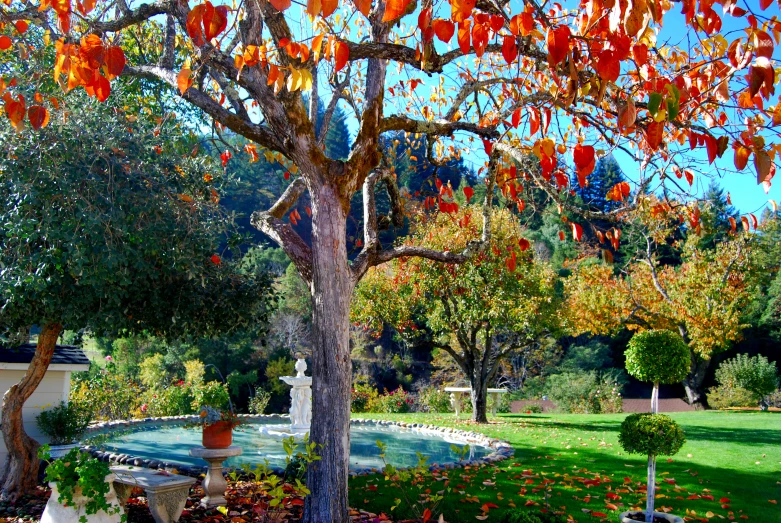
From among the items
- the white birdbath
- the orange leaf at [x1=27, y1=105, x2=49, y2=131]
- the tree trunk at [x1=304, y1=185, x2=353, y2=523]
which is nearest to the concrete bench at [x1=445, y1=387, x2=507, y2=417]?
the white birdbath

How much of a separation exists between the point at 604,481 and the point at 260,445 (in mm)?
6580

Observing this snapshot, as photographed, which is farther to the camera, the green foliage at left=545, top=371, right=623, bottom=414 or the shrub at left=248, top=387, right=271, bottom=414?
the green foliage at left=545, top=371, right=623, bottom=414

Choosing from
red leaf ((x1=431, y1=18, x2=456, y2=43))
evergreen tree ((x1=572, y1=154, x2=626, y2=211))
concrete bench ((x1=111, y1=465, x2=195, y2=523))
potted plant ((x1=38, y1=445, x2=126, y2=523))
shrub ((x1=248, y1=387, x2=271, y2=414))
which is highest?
evergreen tree ((x1=572, y1=154, x2=626, y2=211))

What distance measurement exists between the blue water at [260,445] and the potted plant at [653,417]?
4057 mm

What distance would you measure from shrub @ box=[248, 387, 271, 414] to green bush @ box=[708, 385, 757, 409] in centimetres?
1594

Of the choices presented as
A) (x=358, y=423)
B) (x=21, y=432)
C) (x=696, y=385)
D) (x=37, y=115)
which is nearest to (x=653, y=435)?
(x=37, y=115)

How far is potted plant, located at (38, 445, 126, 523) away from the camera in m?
4.45

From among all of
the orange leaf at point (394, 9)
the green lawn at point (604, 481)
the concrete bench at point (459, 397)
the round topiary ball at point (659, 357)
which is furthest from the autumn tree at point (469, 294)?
the orange leaf at point (394, 9)

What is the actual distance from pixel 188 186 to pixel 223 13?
4.04 metres

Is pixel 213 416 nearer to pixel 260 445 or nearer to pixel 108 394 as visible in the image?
pixel 260 445

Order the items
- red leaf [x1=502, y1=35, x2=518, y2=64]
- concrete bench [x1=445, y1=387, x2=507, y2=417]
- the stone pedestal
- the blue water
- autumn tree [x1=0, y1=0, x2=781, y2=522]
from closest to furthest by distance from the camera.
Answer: autumn tree [x1=0, y1=0, x2=781, y2=522]
red leaf [x1=502, y1=35, x2=518, y2=64]
the stone pedestal
the blue water
concrete bench [x1=445, y1=387, x2=507, y2=417]

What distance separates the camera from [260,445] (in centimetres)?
1157

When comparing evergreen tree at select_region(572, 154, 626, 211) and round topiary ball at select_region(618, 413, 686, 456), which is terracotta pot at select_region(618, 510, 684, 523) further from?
evergreen tree at select_region(572, 154, 626, 211)

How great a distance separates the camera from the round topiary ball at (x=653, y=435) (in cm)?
541
